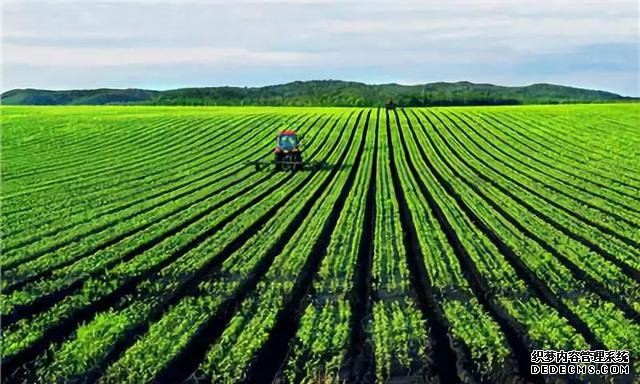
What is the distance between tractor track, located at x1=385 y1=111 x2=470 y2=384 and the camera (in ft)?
31.5

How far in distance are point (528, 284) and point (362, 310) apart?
3237mm

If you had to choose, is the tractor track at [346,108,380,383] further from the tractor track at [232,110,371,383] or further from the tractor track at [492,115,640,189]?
the tractor track at [492,115,640,189]

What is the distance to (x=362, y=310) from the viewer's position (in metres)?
12.1

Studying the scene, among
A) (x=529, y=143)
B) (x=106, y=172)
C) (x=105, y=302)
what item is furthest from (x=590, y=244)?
(x=529, y=143)

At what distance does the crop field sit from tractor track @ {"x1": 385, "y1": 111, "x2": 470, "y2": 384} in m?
0.04

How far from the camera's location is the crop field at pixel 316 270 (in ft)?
33.3

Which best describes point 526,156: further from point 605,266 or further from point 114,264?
point 114,264

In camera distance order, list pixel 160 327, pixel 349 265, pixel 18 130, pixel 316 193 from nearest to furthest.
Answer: pixel 160 327, pixel 349 265, pixel 316 193, pixel 18 130

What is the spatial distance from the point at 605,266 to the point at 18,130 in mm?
39070

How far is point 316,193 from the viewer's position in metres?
24.5

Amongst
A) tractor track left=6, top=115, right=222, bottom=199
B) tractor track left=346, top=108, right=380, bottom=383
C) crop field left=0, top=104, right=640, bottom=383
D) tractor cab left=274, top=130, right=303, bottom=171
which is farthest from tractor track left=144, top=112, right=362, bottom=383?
tractor cab left=274, top=130, right=303, bottom=171

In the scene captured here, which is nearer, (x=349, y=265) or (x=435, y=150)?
(x=349, y=265)

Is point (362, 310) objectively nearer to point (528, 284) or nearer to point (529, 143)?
point (528, 284)

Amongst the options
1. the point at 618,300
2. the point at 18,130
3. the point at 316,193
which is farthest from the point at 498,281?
the point at 18,130
